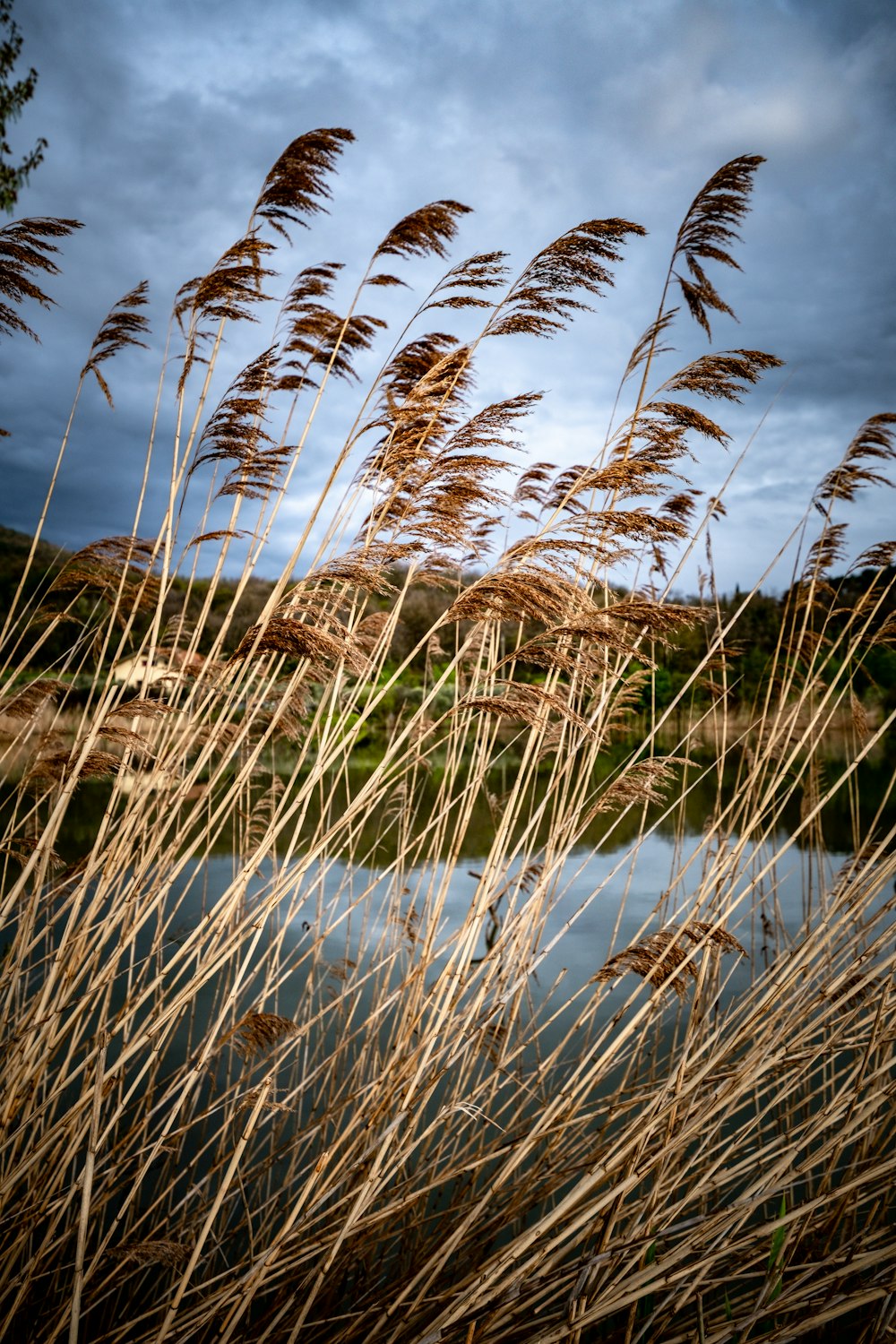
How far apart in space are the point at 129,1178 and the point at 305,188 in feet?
9.98

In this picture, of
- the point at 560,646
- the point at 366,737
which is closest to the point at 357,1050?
the point at 560,646

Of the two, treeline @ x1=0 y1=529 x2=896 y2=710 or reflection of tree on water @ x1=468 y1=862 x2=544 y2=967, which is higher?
treeline @ x1=0 y1=529 x2=896 y2=710

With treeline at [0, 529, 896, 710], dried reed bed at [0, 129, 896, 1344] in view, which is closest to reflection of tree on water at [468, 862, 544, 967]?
dried reed bed at [0, 129, 896, 1344]

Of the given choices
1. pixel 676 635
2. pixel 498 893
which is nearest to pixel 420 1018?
pixel 498 893

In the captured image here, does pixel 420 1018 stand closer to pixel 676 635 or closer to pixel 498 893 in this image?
pixel 498 893

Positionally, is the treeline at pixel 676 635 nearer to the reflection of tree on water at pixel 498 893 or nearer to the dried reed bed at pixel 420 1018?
the dried reed bed at pixel 420 1018

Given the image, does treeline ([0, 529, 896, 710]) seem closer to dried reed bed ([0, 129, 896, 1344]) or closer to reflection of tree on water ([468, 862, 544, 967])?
dried reed bed ([0, 129, 896, 1344])

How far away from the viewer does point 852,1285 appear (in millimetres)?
2012

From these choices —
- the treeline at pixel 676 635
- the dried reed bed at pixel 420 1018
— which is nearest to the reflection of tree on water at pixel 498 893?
the dried reed bed at pixel 420 1018

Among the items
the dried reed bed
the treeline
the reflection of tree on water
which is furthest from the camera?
the treeline

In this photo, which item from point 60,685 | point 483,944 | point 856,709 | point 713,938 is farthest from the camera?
point 483,944

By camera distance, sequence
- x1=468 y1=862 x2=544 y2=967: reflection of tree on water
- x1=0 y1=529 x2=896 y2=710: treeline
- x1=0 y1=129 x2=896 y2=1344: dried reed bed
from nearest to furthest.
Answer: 1. x1=0 y1=129 x2=896 y2=1344: dried reed bed
2. x1=468 y1=862 x2=544 y2=967: reflection of tree on water
3. x1=0 y1=529 x2=896 y2=710: treeline

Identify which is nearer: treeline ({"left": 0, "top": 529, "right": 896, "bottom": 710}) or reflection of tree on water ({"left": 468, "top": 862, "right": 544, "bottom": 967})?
reflection of tree on water ({"left": 468, "top": 862, "right": 544, "bottom": 967})

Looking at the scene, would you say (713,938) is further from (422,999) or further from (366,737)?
(366,737)
